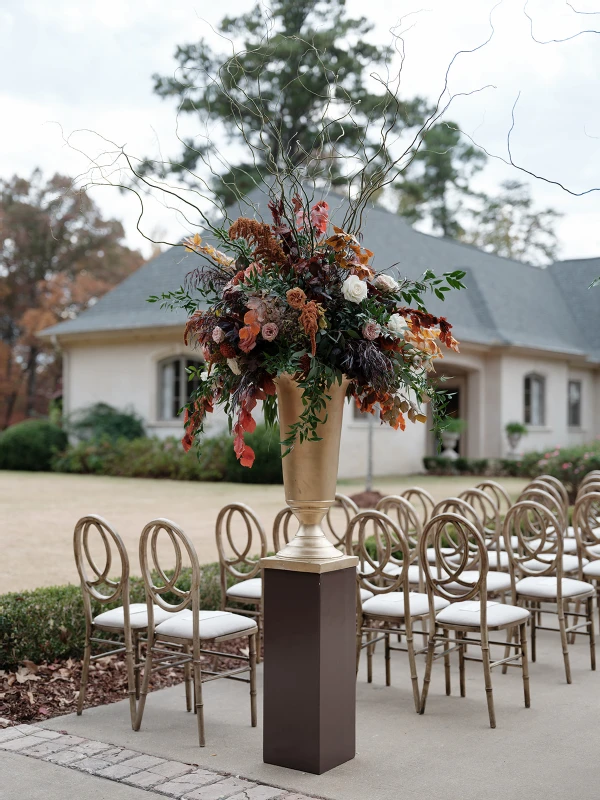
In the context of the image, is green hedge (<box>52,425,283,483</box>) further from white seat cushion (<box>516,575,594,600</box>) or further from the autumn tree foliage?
the autumn tree foliage

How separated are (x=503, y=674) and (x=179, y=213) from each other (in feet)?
11.4

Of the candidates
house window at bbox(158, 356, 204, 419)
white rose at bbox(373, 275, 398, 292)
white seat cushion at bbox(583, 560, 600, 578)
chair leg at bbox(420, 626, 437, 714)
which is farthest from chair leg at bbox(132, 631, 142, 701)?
house window at bbox(158, 356, 204, 419)

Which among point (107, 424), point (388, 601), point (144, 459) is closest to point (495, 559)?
point (388, 601)

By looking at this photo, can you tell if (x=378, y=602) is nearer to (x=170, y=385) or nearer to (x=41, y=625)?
(x=41, y=625)

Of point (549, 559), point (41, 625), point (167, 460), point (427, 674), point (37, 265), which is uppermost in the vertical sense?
point (37, 265)

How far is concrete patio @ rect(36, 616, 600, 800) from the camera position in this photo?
3715mm

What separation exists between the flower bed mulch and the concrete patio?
0.15 meters

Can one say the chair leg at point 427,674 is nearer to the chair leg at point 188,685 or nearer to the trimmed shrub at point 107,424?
the chair leg at point 188,685

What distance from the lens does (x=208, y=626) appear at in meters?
4.45

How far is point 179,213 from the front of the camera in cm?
407

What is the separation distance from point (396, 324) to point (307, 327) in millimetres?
451

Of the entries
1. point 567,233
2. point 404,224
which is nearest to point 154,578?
point 404,224

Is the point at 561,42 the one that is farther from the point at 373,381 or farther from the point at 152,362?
the point at 152,362

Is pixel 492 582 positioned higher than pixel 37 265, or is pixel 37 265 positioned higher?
pixel 37 265
